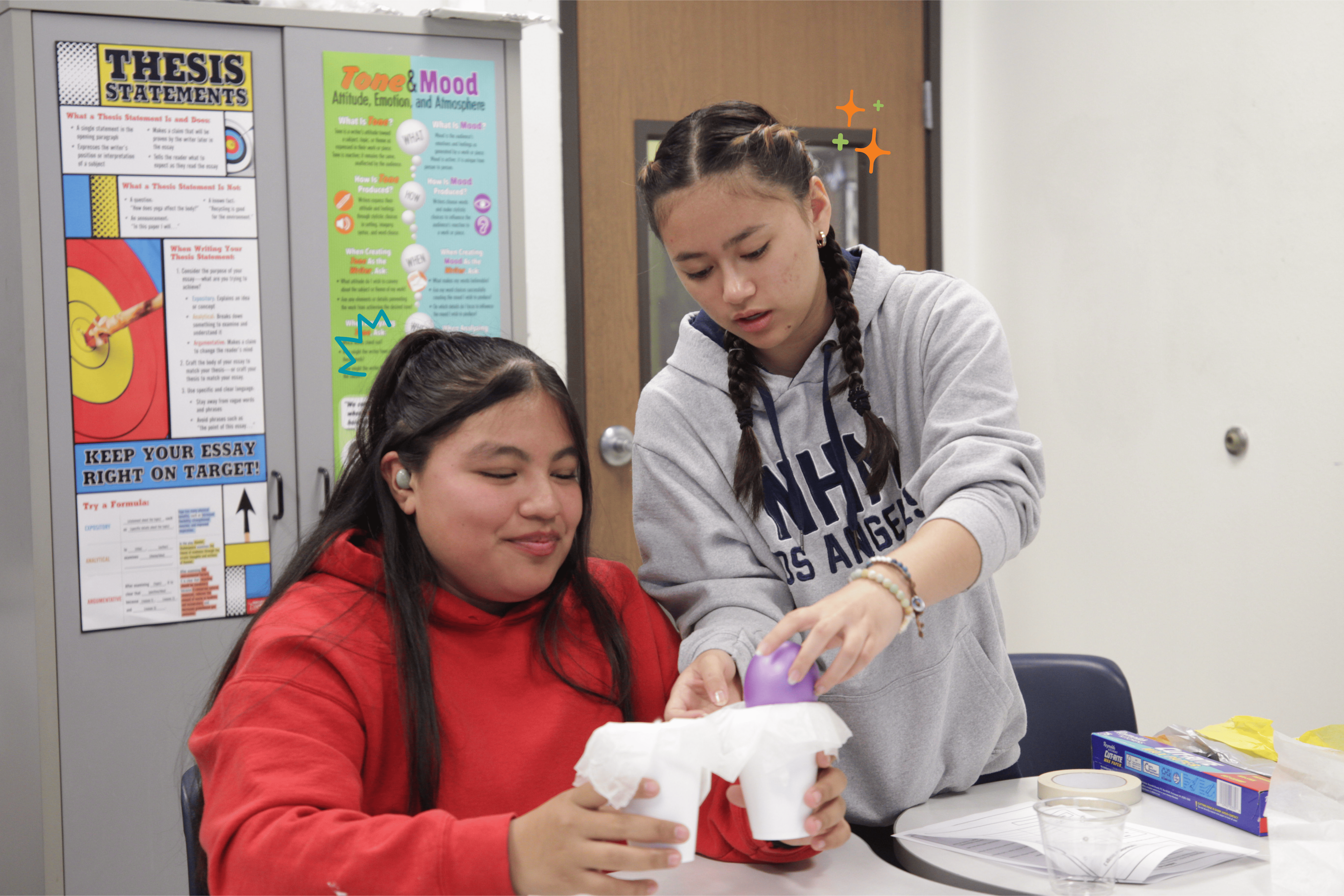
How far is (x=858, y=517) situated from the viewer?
4.35 ft

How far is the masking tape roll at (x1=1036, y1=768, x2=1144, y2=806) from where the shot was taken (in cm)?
125

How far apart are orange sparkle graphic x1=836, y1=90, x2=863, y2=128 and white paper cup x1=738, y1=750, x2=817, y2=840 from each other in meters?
2.58

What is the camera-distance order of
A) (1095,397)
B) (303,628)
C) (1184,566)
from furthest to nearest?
(1095,397), (1184,566), (303,628)

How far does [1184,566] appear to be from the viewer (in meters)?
2.60

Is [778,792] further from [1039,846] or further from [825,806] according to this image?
[1039,846]

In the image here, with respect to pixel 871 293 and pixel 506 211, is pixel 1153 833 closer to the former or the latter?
pixel 871 293

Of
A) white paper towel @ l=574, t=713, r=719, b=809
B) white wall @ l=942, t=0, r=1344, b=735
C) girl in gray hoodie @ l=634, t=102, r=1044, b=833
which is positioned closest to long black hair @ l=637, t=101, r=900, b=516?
girl in gray hoodie @ l=634, t=102, r=1044, b=833

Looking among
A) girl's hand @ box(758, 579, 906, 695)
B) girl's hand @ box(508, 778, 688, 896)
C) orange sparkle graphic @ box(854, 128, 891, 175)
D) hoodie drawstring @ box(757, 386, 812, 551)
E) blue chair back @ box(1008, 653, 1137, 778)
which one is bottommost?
blue chair back @ box(1008, 653, 1137, 778)

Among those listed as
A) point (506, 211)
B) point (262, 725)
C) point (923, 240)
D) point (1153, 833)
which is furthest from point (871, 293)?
point (923, 240)

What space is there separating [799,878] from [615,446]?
6.04ft

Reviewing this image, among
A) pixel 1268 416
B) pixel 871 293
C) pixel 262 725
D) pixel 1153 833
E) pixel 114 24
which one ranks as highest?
pixel 114 24

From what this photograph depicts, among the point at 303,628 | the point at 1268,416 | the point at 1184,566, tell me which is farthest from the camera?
the point at 1184,566

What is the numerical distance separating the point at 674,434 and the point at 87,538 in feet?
4.75

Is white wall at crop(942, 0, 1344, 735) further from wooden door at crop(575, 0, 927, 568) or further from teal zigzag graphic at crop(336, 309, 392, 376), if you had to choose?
teal zigzag graphic at crop(336, 309, 392, 376)
